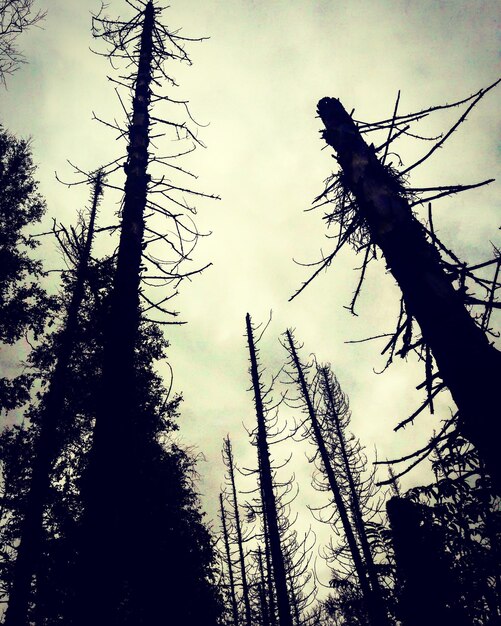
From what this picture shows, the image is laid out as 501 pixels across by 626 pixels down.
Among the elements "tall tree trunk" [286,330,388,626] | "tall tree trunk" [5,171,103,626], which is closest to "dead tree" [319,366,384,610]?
"tall tree trunk" [286,330,388,626]

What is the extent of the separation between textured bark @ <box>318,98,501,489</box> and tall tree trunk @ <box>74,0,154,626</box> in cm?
259

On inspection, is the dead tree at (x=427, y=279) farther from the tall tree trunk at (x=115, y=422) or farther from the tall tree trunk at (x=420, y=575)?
the tall tree trunk at (x=420, y=575)

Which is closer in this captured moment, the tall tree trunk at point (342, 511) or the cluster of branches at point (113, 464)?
the cluster of branches at point (113, 464)

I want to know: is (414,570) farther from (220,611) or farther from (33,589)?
(33,589)

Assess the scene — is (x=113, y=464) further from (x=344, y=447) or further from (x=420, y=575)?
(x=344, y=447)

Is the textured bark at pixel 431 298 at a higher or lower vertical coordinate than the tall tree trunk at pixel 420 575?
higher

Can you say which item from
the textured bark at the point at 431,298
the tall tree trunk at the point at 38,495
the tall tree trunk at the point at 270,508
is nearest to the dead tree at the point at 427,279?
the textured bark at the point at 431,298

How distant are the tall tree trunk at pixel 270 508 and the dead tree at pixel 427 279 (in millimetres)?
9455

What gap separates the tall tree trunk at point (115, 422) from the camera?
8.31 ft

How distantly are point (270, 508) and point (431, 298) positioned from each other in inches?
408

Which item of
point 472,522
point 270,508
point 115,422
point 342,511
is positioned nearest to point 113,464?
point 115,422

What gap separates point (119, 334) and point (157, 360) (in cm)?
818

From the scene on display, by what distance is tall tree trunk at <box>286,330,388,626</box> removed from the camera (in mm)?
11352

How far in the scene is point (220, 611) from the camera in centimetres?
1047
